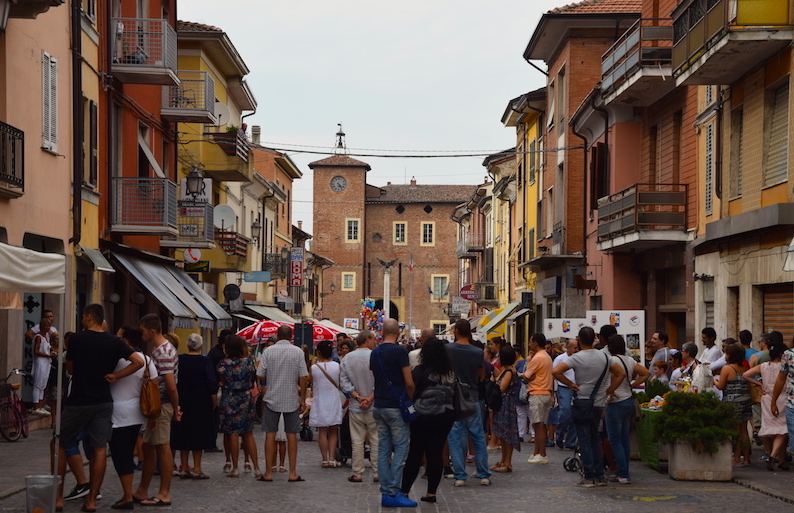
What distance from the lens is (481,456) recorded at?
13.6 meters

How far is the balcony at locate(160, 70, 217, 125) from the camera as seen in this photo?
29.3 m

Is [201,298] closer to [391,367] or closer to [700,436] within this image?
[700,436]

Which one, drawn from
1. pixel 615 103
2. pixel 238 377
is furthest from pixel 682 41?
pixel 238 377

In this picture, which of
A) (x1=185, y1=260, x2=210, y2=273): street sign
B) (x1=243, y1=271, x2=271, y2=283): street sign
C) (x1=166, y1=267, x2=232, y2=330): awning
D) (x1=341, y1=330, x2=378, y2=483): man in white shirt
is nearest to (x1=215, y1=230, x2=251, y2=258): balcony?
(x1=243, y1=271, x2=271, y2=283): street sign

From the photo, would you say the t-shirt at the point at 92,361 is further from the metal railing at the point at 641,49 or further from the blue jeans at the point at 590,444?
the metal railing at the point at 641,49

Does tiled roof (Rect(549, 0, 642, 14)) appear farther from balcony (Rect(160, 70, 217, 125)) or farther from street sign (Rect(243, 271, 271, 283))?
street sign (Rect(243, 271, 271, 283))

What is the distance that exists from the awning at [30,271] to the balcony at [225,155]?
23.7m

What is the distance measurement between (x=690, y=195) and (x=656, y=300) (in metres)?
3.37

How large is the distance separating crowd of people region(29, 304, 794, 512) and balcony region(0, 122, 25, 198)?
12.8 ft

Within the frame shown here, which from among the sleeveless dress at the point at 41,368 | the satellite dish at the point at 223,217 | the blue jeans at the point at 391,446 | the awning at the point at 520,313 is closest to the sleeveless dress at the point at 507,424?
the blue jeans at the point at 391,446

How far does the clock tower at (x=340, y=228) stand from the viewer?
101625mm

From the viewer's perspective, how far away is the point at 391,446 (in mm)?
12102

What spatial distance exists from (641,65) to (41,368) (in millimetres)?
12947

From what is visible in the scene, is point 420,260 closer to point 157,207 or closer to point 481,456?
point 157,207
